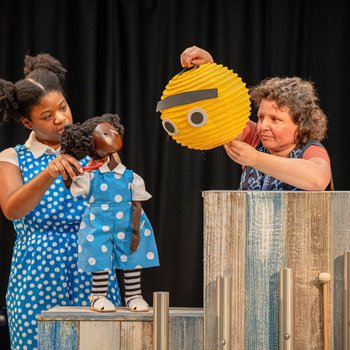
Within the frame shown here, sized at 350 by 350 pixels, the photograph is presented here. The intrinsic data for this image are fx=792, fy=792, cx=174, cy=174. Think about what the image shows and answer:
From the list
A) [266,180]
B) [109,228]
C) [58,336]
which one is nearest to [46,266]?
[109,228]

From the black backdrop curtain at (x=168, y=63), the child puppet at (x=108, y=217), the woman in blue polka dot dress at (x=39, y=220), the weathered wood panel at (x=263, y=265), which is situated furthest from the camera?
the black backdrop curtain at (x=168, y=63)

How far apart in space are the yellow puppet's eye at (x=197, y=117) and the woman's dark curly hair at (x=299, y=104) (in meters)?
0.42

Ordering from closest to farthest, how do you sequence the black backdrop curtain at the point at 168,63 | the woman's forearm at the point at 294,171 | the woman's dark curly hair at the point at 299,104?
the woman's forearm at the point at 294,171
the woman's dark curly hair at the point at 299,104
the black backdrop curtain at the point at 168,63

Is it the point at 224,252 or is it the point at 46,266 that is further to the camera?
the point at 46,266

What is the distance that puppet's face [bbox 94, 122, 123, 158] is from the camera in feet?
6.27

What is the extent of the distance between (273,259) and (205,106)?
36 centimetres

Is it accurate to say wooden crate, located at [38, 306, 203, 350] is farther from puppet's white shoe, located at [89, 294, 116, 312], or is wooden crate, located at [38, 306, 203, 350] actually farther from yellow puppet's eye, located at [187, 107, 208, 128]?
yellow puppet's eye, located at [187, 107, 208, 128]

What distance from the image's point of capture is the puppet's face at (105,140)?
6.27 feet

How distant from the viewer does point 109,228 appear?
76.8 inches

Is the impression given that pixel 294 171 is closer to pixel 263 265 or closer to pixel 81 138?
pixel 263 265

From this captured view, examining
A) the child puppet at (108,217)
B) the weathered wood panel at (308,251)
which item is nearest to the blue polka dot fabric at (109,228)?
the child puppet at (108,217)

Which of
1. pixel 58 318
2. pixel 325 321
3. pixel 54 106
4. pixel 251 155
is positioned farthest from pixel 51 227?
pixel 325 321

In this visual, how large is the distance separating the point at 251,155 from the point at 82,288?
76 cm

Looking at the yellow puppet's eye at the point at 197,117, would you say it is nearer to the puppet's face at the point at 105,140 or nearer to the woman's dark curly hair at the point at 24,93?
the puppet's face at the point at 105,140
